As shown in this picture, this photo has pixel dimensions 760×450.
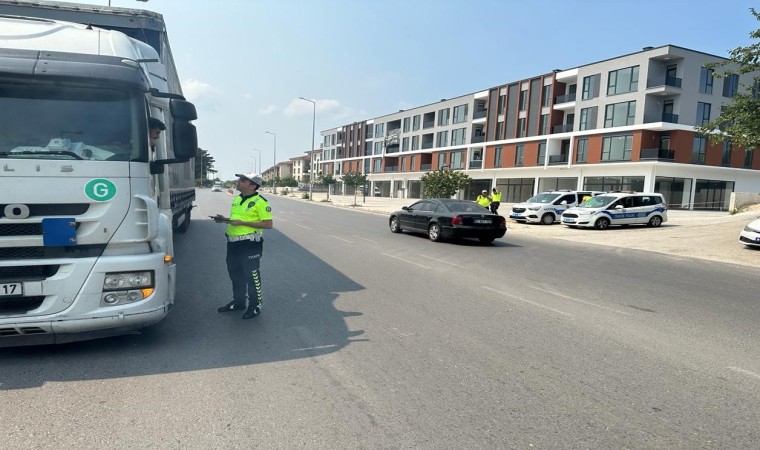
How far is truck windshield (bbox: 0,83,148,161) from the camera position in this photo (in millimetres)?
3879

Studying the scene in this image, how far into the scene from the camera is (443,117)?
6731 cm

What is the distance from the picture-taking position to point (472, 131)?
60531 millimetres

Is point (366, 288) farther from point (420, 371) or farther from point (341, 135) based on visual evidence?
point (341, 135)

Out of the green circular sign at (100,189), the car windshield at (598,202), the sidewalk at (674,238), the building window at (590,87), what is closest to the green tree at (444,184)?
the sidewalk at (674,238)

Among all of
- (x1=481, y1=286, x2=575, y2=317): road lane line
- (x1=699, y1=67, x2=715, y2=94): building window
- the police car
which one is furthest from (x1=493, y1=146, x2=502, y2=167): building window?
(x1=481, y1=286, x2=575, y2=317): road lane line

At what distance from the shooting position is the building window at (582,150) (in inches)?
1741

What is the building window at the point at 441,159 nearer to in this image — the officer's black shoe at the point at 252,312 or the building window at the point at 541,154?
the building window at the point at 541,154

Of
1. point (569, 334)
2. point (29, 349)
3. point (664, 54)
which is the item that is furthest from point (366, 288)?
point (664, 54)

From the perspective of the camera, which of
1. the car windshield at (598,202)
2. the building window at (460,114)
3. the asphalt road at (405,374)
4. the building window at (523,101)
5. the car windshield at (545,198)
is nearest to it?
the asphalt road at (405,374)

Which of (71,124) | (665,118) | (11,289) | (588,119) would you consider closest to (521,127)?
(588,119)

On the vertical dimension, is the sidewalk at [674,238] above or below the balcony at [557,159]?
below

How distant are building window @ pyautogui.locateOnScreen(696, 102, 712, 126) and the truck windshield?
153ft

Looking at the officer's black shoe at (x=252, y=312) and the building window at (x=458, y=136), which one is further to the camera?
the building window at (x=458, y=136)

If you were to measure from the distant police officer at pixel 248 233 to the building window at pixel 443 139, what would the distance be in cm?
6243
